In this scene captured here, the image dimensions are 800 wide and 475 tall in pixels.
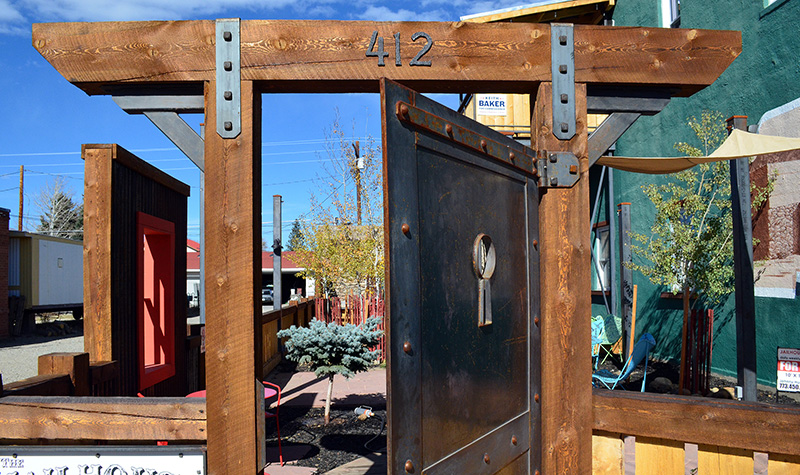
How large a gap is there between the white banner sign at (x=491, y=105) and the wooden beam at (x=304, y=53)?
31.6ft

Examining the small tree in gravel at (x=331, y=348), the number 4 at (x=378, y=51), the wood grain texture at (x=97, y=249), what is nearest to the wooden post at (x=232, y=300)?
the number 4 at (x=378, y=51)

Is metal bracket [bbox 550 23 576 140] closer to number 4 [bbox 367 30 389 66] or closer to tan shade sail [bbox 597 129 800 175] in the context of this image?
number 4 [bbox 367 30 389 66]

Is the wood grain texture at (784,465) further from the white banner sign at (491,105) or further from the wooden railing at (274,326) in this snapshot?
the white banner sign at (491,105)

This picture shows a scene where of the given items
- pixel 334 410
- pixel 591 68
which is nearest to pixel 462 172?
pixel 591 68

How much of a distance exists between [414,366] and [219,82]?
1.53m

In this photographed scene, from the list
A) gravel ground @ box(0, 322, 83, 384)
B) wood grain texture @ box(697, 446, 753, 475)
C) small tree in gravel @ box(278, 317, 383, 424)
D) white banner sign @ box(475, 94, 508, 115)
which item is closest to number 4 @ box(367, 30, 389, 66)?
wood grain texture @ box(697, 446, 753, 475)

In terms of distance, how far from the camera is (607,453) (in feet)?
9.09

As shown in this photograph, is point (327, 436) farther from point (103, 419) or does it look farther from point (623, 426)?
point (623, 426)

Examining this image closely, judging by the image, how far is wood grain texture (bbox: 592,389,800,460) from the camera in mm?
2398

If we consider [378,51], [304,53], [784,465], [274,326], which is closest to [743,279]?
[784,465]

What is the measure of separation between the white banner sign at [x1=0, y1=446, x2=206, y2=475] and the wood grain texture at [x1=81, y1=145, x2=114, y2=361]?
1676 millimetres

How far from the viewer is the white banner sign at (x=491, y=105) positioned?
12.2 metres

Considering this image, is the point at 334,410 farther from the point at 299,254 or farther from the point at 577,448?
the point at 299,254

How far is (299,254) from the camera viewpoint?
55.9 feet
